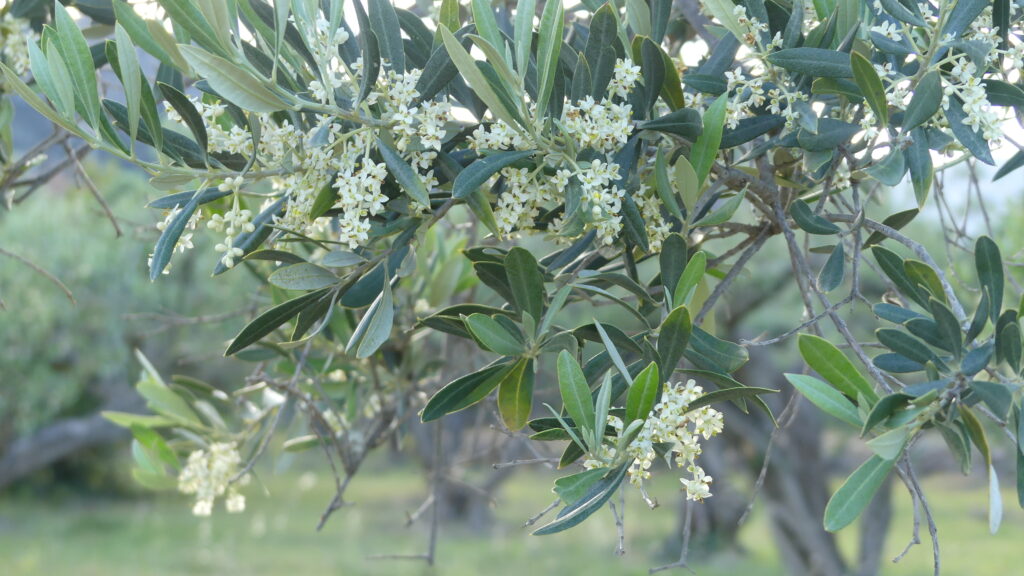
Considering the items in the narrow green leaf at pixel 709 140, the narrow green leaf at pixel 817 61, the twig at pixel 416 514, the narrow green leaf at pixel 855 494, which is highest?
the narrow green leaf at pixel 817 61

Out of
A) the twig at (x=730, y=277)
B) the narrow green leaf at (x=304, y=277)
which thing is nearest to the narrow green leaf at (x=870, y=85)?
the twig at (x=730, y=277)

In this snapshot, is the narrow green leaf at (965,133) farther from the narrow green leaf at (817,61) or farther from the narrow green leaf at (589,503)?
the narrow green leaf at (589,503)

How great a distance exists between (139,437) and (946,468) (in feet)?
41.6

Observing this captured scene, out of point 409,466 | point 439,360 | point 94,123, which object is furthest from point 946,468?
point 94,123

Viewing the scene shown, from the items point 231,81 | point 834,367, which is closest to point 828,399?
point 834,367

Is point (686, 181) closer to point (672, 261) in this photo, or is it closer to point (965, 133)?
point (672, 261)

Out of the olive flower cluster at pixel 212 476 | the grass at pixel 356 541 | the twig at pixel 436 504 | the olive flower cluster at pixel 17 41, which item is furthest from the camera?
the grass at pixel 356 541

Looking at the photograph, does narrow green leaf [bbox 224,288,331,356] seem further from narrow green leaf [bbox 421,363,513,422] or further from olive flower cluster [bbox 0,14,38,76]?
olive flower cluster [bbox 0,14,38,76]

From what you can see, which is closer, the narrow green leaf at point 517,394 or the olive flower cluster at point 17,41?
the narrow green leaf at point 517,394

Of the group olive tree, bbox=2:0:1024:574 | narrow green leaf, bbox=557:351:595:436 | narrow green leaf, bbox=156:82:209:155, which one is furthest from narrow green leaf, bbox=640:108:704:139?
narrow green leaf, bbox=156:82:209:155

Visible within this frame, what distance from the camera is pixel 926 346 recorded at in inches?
26.3

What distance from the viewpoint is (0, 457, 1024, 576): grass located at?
23.1 feet

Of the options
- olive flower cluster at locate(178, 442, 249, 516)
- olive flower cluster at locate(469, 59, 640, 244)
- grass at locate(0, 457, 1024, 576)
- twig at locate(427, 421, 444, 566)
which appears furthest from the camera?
grass at locate(0, 457, 1024, 576)

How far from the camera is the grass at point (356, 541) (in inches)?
278
